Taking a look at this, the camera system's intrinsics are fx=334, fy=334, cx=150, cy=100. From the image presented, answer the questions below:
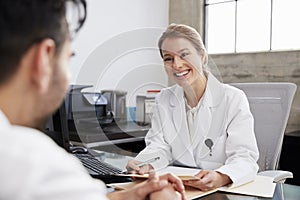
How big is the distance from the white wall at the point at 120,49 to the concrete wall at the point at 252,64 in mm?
322

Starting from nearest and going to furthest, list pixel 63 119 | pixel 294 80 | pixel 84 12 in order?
pixel 84 12, pixel 63 119, pixel 294 80

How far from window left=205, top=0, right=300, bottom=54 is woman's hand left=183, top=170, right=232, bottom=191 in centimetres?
208

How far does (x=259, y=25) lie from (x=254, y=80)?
0.51 m

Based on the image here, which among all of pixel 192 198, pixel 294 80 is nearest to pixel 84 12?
pixel 192 198

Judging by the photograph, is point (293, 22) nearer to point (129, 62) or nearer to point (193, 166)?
point (129, 62)

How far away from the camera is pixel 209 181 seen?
108 cm

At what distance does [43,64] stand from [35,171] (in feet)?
0.42

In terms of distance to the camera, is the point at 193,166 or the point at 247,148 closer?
the point at 247,148

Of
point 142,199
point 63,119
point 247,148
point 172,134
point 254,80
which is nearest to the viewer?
point 142,199

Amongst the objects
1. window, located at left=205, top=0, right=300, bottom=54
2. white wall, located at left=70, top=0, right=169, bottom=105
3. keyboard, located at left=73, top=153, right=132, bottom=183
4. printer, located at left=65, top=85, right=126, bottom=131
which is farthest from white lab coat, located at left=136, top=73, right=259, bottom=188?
window, located at left=205, top=0, right=300, bottom=54

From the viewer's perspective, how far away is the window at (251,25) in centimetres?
289

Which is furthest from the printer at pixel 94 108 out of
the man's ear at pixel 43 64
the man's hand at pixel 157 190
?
the man's ear at pixel 43 64

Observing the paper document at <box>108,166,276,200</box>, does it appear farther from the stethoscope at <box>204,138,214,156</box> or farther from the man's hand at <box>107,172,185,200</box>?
the stethoscope at <box>204,138,214,156</box>

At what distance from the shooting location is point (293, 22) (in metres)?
2.86
